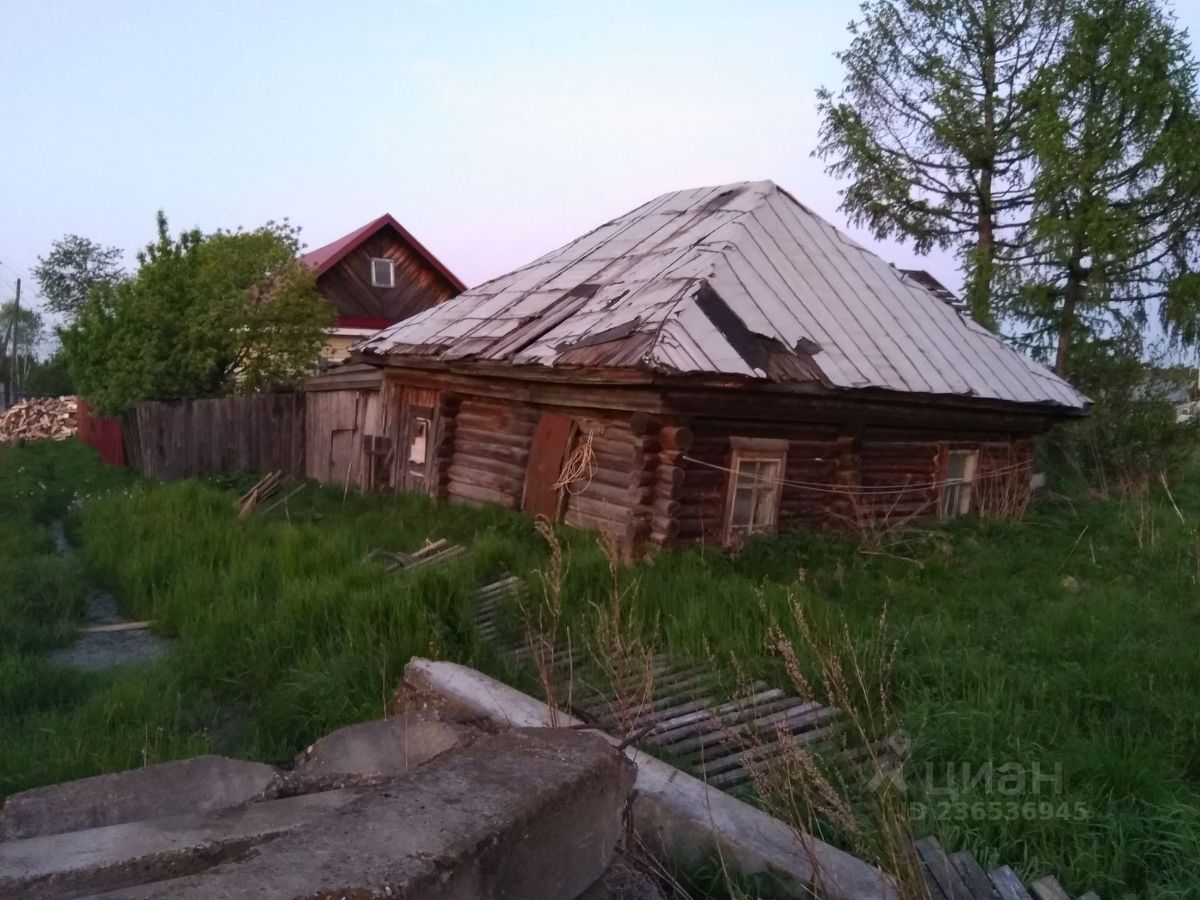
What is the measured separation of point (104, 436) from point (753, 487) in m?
Answer: 18.8

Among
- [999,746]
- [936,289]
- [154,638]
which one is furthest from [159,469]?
[999,746]

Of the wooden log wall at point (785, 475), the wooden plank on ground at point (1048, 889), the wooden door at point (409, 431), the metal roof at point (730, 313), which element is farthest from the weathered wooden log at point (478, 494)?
the wooden plank on ground at point (1048, 889)

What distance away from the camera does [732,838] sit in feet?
10.8

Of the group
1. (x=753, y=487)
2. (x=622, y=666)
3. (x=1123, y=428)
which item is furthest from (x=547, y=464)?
(x=1123, y=428)

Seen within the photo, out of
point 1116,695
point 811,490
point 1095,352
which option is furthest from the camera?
point 1095,352

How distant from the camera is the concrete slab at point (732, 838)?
304 cm

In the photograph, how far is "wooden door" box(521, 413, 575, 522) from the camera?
977cm

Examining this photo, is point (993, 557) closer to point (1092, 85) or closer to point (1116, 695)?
point (1116, 695)

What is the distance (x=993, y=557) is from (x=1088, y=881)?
6.04m

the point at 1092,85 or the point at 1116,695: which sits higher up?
the point at 1092,85

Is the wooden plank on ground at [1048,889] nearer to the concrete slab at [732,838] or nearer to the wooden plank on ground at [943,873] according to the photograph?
the wooden plank on ground at [943,873]

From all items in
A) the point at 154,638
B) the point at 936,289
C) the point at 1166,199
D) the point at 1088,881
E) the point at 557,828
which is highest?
the point at 1166,199

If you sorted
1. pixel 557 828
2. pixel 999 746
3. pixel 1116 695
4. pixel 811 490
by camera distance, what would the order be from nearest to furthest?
pixel 557 828 < pixel 999 746 < pixel 1116 695 < pixel 811 490

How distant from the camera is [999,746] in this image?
4.25 m
